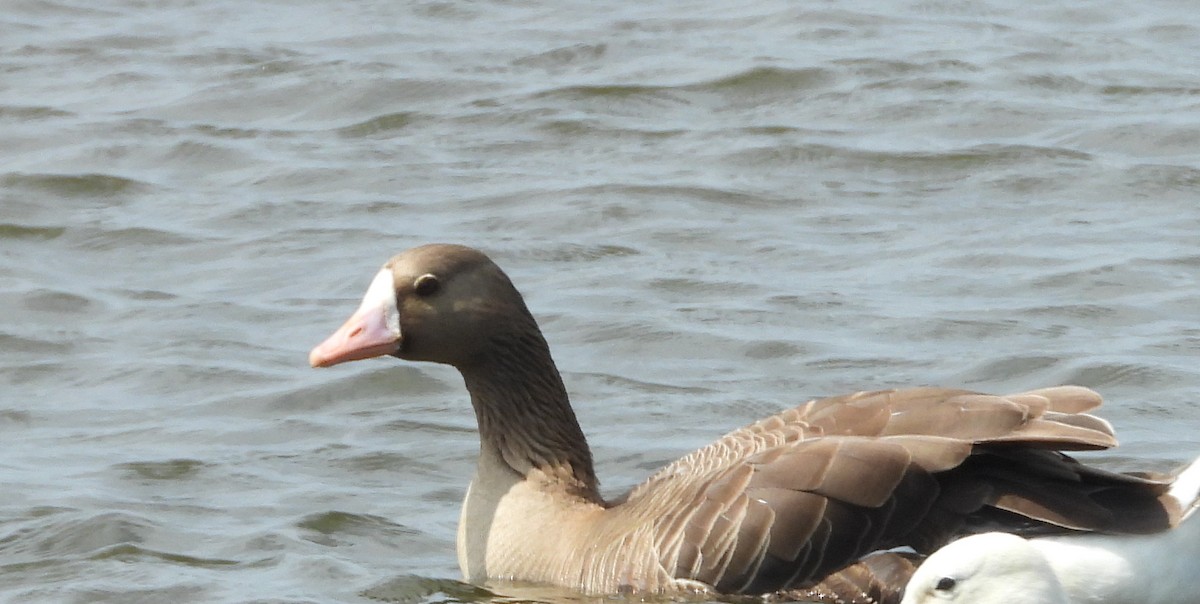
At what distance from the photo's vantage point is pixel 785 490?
6.97 metres

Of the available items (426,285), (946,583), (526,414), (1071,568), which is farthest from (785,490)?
(426,285)

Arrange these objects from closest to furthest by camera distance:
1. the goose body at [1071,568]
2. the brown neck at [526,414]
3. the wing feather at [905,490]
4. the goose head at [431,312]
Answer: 1. the goose body at [1071,568]
2. the wing feather at [905,490]
3. the goose head at [431,312]
4. the brown neck at [526,414]

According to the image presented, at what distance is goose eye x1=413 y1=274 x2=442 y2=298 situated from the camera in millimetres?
7773

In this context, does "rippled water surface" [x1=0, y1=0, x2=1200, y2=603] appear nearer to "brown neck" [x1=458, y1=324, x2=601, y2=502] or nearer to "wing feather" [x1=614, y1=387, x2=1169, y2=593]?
"brown neck" [x1=458, y1=324, x2=601, y2=502]

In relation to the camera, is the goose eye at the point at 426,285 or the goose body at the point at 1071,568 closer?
the goose body at the point at 1071,568

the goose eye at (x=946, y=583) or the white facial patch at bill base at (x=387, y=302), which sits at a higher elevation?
the white facial patch at bill base at (x=387, y=302)

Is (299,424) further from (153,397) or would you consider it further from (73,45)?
(73,45)

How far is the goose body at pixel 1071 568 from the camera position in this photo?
626 cm

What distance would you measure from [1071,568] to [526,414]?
2293 mm

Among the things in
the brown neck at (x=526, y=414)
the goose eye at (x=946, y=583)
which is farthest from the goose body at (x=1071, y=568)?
the brown neck at (x=526, y=414)

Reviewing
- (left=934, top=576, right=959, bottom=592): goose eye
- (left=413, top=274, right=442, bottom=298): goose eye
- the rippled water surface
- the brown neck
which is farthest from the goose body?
(left=413, top=274, right=442, bottom=298): goose eye

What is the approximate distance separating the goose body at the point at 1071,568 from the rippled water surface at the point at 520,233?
79.4 inches

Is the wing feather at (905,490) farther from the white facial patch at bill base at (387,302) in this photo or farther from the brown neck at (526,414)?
the white facial patch at bill base at (387,302)

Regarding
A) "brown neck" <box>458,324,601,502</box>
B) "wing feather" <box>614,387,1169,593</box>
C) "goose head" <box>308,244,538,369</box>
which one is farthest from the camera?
"brown neck" <box>458,324,601,502</box>
